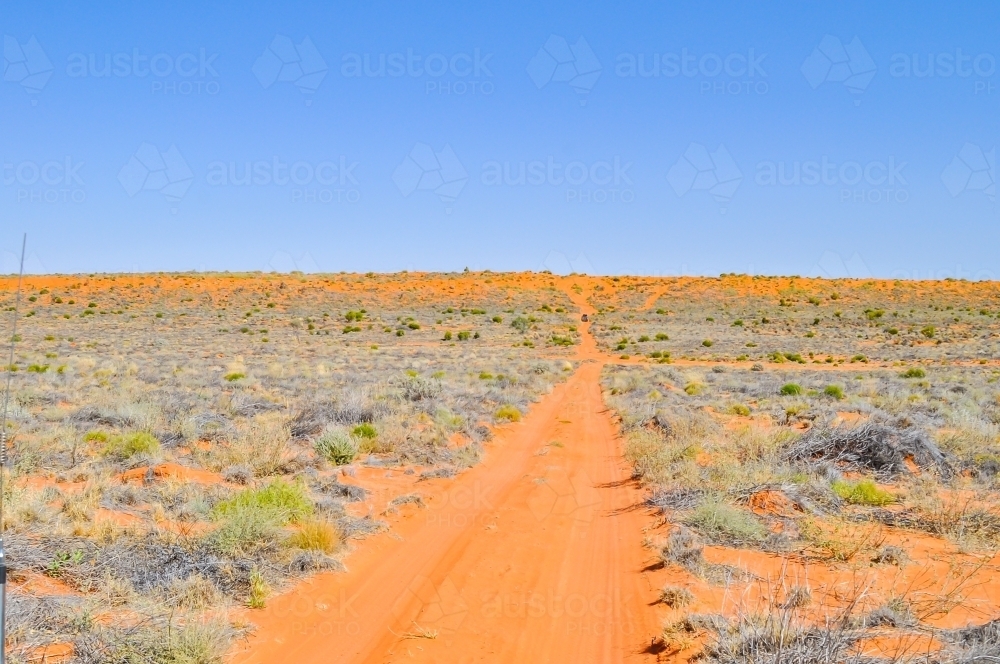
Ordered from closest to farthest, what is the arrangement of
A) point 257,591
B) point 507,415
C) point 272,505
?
point 257,591, point 272,505, point 507,415

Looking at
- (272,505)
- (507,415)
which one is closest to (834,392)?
(507,415)

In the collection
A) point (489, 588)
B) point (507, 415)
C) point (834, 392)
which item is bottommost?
point (489, 588)

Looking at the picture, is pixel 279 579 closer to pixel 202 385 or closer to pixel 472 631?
pixel 472 631

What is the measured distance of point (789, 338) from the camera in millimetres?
45938

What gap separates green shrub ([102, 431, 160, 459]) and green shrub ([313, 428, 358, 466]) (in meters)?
2.63

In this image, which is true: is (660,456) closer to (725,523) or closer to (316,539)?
(725,523)

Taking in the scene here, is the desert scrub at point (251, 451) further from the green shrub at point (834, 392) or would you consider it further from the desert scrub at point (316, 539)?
the green shrub at point (834, 392)

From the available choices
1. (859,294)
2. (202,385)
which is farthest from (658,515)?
(859,294)

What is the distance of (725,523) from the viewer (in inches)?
297

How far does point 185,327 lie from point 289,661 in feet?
158

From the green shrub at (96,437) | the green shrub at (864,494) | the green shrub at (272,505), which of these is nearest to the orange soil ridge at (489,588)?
the green shrub at (272,505)

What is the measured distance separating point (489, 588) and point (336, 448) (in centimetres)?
542

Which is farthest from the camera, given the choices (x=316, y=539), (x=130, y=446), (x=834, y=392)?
(x=834, y=392)

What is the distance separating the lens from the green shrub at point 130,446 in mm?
10398
